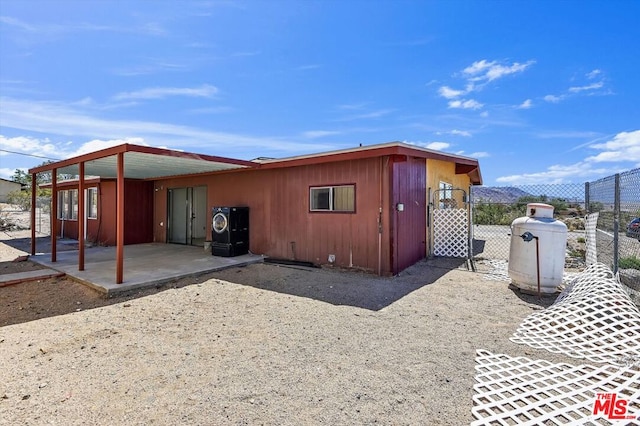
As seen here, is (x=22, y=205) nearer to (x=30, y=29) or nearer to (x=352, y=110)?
(x=30, y=29)

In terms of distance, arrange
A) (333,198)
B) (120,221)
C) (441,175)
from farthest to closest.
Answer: (441,175) < (333,198) < (120,221)

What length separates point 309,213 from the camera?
7211mm

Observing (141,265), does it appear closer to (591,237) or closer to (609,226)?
(609,226)

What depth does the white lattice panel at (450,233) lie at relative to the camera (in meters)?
7.96

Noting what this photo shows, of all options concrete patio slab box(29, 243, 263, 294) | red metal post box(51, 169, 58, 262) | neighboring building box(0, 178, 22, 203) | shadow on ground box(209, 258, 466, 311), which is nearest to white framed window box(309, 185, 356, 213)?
shadow on ground box(209, 258, 466, 311)

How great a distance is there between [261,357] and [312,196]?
183 inches

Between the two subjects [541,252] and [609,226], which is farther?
[541,252]

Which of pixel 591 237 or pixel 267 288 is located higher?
pixel 591 237

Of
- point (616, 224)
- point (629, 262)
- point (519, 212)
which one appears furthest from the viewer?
point (519, 212)

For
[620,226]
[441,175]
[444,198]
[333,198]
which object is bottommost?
[620,226]

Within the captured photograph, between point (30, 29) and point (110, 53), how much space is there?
175 centimetres

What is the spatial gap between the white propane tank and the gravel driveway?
13.5 inches

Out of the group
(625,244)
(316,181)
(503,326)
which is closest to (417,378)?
(503,326)

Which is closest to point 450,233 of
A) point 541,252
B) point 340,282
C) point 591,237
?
point 591,237
